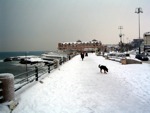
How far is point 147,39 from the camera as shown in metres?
129

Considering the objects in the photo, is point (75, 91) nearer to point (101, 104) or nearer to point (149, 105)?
point (101, 104)

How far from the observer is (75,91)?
12.4 meters

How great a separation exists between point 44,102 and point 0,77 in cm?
212

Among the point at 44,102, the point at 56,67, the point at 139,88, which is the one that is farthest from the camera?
the point at 56,67

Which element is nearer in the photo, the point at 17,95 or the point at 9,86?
the point at 9,86

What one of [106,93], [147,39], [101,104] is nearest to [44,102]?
[101,104]

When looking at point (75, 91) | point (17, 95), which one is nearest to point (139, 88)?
point (75, 91)

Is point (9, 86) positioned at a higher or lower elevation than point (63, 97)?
higher

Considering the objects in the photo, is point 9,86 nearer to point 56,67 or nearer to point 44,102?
point 44,102

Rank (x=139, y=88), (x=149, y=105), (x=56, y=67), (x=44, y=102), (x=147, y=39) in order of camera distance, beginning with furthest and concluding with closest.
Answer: (x=147, y=39) < (x=56, y=67) < (x=139, y=88) < (x=44, y=102) < (x=149, y=105)

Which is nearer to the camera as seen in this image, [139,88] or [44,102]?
[44,102]

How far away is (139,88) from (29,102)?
621cm

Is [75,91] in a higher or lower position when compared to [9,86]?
lower

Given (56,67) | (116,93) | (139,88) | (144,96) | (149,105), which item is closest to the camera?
(149,105)
